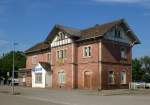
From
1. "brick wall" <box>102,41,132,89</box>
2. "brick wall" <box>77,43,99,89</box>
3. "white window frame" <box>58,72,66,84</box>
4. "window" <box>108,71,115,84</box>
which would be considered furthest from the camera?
"white window frame" <box>58,72,66,84</box>

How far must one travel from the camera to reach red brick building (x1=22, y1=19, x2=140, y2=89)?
47.1 meters

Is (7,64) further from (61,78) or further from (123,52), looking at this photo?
(123,52)

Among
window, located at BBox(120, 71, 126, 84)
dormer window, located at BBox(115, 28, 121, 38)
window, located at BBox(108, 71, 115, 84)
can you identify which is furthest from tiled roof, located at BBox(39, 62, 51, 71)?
dormer window, located at BBox(115, 28, 121, 38)

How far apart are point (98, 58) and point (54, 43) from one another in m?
10.9

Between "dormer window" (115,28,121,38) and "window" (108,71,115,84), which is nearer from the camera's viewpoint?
"window" (108,71,115,84)

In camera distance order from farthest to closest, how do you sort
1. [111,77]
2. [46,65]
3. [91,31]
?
[46,65], [91,31], [111,77]

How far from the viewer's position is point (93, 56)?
1882 inches

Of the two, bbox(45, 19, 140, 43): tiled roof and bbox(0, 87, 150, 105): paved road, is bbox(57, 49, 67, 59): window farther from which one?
bbox(0, 87, 150, 105): paved road

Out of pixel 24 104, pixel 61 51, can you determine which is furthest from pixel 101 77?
pixel 24 104

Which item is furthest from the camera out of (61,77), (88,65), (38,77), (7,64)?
(7,64)

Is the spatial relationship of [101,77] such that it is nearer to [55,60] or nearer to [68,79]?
[68,79]

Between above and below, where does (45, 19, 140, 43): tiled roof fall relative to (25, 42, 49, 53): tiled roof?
above

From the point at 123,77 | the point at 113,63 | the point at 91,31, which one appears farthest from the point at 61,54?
the point at 123,77

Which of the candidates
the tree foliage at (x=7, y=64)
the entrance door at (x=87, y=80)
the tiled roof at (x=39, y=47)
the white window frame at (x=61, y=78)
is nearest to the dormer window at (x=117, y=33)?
the entrance door at (x=87, y=80)
